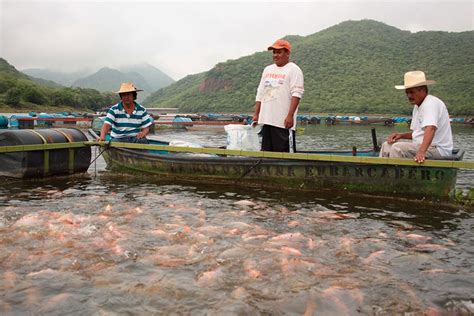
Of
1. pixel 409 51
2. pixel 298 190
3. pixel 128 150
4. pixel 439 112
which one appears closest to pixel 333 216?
pixel 298 190

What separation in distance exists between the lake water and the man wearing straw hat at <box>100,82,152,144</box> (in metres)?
2.93

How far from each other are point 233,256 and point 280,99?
4549 mm

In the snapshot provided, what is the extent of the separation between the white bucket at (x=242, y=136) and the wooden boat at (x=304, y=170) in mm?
372

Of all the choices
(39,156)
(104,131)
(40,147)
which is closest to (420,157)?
(104,131)

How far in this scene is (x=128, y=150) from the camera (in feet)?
34.8

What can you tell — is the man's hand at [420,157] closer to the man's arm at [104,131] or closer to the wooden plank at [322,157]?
the wooden plank at [322,157]

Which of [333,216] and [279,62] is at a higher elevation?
[279,62]

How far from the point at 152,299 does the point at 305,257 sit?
1.99 metres

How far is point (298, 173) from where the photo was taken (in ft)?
28.7

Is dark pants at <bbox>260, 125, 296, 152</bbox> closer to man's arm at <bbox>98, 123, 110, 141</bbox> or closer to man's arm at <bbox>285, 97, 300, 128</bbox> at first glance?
man's arm at <bbox>285, 97, 300, 128</bbox>

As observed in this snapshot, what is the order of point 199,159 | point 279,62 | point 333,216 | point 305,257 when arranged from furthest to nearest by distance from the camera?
point 199,159
point 279,62
point 333,216
point 305,257

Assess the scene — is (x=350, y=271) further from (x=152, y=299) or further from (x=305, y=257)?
(x=152, y=299)

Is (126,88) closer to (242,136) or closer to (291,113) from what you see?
(242,136)

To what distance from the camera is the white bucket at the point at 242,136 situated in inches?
389
